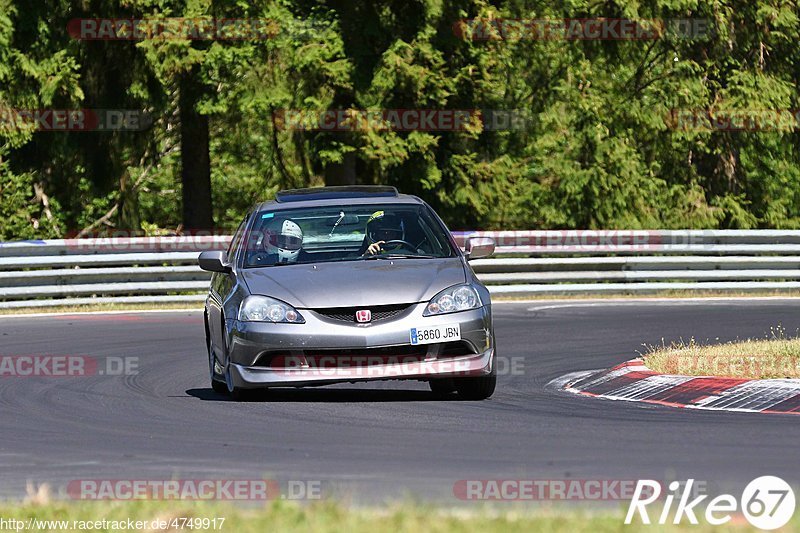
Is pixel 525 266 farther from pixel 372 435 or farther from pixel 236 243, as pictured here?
pixel 372 435

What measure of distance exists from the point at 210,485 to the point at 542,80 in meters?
31.2

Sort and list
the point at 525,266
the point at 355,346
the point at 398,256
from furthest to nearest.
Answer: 1. the point at 525,266
2. the point at 398,256
3. the point at 355,346

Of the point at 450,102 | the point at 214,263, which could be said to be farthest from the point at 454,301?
the point at 450,102

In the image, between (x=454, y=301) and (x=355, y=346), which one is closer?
(x=355, y=346)

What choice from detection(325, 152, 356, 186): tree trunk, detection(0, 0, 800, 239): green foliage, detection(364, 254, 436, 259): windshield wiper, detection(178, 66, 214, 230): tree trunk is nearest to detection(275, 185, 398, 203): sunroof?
detection(364, 254, 436, 259): windshield wiper

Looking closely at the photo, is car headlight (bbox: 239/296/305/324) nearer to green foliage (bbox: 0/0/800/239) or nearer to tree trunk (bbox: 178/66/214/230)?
green foliage (bbox: 0/0/800/239)

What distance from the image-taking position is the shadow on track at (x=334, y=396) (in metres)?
11.6

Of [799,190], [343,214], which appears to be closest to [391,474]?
[343,214]

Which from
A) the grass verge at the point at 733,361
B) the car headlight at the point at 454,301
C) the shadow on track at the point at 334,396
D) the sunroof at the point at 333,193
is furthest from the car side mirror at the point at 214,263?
the grass verge at the point at 733,361

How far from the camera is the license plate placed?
10.8 m

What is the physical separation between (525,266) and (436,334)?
13673 mm

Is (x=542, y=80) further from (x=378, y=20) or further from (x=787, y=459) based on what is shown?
(x=787, y=459)

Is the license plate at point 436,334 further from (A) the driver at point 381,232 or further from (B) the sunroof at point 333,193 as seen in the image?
(B) the sunroof at point 333,193

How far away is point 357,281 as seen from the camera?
11062 millimetres
